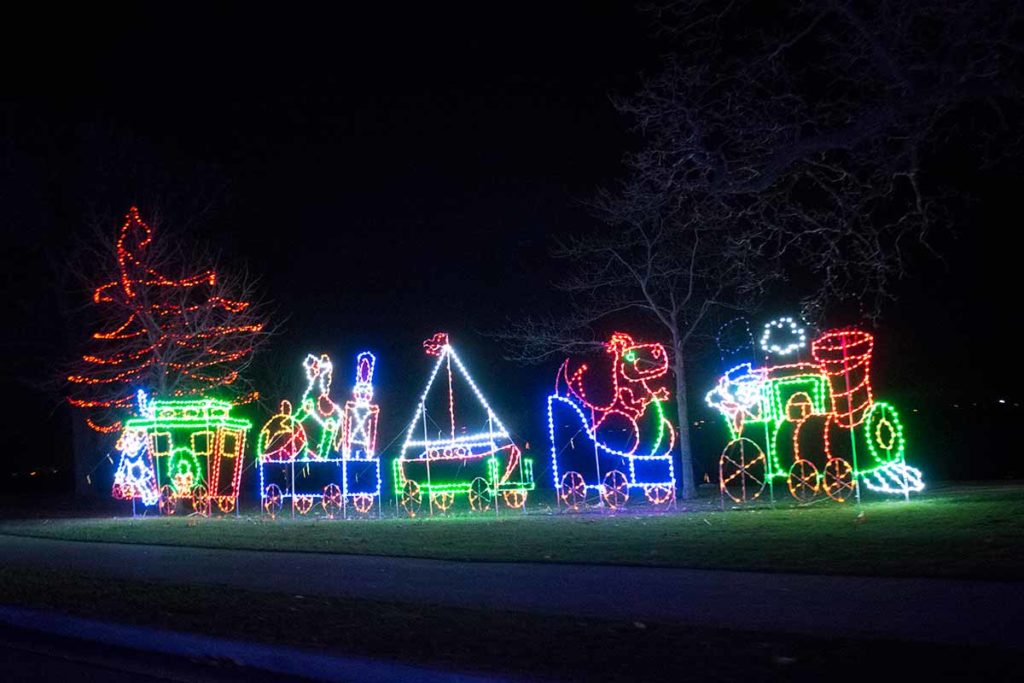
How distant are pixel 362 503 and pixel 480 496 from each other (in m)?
2.96

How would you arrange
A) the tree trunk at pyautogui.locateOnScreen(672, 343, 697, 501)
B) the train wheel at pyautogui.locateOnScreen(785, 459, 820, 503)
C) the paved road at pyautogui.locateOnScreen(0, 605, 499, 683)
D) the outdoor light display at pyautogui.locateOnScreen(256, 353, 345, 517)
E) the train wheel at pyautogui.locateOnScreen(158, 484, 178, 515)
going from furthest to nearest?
the train wheel at pyautogui.locateOnScreen(158, 484, 178, 515) → the outdoor light display at pyautogui.locateOnScreen(256, 353, 345, 517) → the tree trunk at pyautogui.locateOnScreen(672, 343, 697, 501) → the train wheel at pyautogui.locateOnScreen(785, 459, 820, 503) → the paved road at pyautogui.locateOnScreen(0, 605, 499, 683)

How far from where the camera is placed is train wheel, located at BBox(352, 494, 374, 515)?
25594 millimetres

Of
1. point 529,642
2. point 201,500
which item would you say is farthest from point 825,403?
point 201,500

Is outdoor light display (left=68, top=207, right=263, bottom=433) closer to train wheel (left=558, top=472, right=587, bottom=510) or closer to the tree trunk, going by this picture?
train wheel (left=558, top=472, right=587, bottom=510)

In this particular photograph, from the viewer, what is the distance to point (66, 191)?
113 ft

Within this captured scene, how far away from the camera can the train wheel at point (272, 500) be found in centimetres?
2729

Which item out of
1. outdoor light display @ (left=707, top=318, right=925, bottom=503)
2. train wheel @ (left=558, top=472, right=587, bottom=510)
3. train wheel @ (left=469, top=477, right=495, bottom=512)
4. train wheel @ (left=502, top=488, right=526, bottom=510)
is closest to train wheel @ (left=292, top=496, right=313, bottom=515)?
train wheel @ (left=469, top=477, right=495, bottom=512)

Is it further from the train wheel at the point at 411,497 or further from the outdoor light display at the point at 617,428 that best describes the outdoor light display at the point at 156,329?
the outdoor light display at the point at 617,428

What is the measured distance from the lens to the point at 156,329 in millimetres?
28844

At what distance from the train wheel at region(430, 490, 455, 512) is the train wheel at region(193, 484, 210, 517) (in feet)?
17.5

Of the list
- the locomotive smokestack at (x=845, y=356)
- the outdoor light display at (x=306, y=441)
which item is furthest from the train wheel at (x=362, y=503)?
the locomotive smokestack at (x=845, y=356)

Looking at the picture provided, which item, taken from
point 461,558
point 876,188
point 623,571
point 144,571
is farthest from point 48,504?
point 876,188

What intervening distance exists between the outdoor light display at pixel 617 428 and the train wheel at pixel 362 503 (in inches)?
171

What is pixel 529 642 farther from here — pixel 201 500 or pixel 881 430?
pixel 201 500
